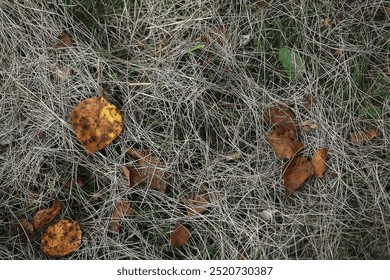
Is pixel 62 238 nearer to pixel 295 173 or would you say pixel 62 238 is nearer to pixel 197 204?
pixel 197 204

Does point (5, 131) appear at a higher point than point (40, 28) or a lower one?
lower

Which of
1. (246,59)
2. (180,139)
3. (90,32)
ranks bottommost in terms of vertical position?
(180,139)

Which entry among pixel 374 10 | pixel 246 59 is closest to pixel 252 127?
pixel 246 59

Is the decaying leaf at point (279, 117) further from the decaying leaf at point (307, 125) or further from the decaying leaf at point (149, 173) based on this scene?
the decaying leaf at point (149, 173)

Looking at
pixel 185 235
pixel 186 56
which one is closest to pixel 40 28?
pixel 186 56

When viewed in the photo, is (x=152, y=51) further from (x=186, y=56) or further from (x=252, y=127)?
(x=252, y=127)

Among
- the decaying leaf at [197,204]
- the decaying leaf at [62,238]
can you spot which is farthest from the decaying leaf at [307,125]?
the decaying leaf at [62,238]
